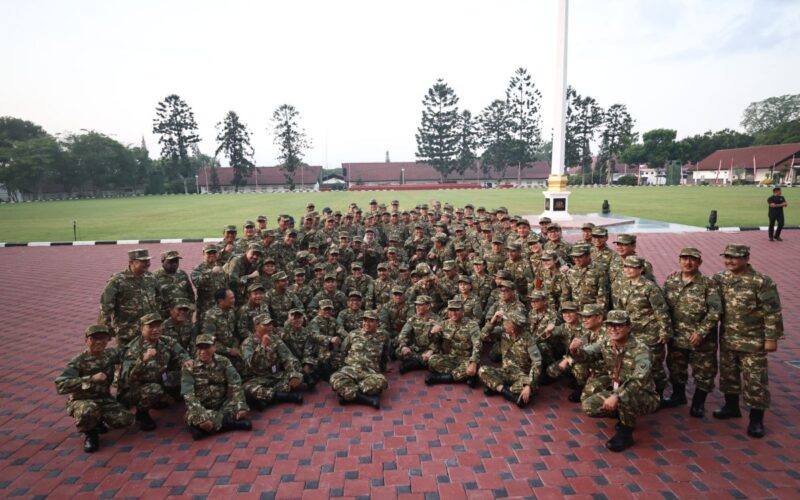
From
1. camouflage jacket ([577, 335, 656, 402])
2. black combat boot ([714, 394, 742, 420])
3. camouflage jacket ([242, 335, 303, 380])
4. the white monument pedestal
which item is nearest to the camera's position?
camouflage jacket ([577, 335, 656, 402])

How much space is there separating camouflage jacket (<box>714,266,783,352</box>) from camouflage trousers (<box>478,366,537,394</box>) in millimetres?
2079

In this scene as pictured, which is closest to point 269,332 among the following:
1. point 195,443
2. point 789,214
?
point 195,443

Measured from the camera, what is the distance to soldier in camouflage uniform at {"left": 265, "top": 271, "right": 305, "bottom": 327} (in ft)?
21.9

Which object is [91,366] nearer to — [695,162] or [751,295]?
[751,295]

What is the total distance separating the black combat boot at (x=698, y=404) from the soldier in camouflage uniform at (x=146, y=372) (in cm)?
552

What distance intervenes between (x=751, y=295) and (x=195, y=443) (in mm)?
5841

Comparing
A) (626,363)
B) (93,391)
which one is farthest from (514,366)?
(93,391)

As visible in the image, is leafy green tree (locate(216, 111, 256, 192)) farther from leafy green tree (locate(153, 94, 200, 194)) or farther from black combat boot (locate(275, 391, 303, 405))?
black combat boot (locate(275, 391, 303, 405))

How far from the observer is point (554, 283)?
6.59m

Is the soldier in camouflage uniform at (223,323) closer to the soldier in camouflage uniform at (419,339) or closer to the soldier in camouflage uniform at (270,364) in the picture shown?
the soldier in camouflage uniform at (270,364)

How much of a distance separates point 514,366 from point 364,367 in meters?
1.90

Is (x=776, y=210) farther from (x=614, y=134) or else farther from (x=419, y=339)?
(x=614, y=134)

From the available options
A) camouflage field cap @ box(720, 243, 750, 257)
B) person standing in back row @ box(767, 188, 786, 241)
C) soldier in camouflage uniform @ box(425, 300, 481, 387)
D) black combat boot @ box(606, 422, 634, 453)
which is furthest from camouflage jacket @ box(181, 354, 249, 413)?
person standing in back row @ box(767, 188, 786, 241)

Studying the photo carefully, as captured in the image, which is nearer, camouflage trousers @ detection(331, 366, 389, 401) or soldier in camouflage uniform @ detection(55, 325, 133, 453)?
soldier in camouflage uniform @ detection(55, 325, 133, 453)
